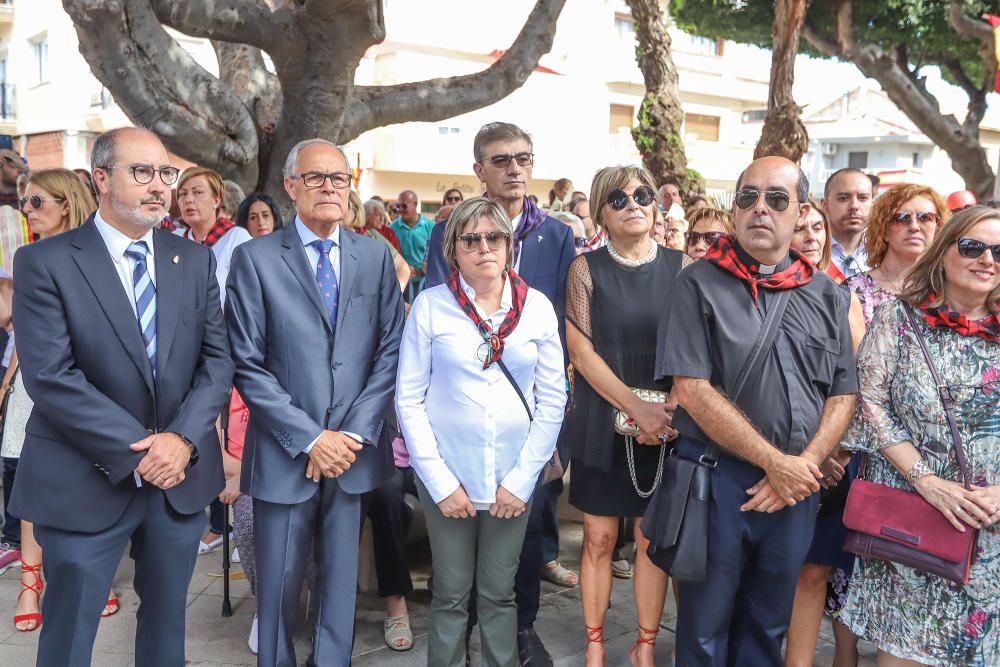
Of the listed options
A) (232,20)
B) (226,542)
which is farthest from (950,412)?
(232,20)

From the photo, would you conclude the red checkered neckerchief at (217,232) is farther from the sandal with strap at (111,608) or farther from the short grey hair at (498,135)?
the sandal with strap at (111,608)

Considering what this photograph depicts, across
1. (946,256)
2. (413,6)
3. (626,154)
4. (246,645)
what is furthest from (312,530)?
(626,154)

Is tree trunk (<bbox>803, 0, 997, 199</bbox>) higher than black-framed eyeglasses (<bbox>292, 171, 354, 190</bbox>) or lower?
higher

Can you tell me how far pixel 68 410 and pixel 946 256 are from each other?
3107 millimetres

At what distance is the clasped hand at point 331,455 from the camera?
3217mm

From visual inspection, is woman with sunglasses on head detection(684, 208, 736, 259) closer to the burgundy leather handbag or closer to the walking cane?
the burgundy leather handbag

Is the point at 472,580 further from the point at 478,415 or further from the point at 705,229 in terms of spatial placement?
the point at 705,229

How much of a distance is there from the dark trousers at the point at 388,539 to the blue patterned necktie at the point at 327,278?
109cm

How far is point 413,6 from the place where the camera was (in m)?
25.6

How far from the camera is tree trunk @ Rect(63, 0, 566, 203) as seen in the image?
5.50 meters

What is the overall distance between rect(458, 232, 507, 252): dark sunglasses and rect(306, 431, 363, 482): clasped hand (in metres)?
0.88

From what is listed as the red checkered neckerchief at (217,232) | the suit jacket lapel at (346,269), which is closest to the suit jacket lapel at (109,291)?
the suit jacket lapel at (346,269)

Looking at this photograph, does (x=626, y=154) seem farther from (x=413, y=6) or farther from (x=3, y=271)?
(x=3, y=271)

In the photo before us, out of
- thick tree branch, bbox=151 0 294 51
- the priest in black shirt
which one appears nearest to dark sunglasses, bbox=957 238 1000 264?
the priest in black shirt
